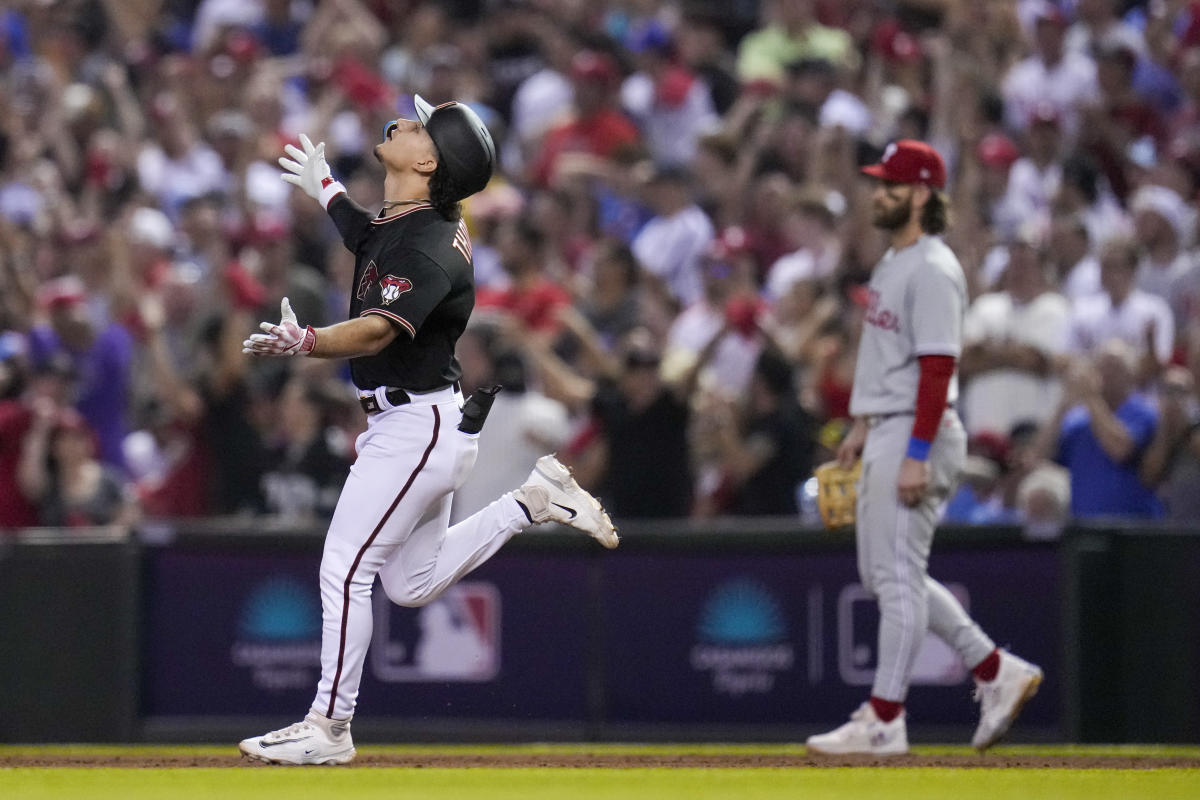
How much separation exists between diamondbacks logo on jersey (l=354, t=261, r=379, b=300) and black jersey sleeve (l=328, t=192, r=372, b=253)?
0.89 feet

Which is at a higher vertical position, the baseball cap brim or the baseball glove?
the baseball cap brim

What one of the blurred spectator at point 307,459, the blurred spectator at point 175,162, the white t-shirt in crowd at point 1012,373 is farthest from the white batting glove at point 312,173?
the blurred spectator at point 175,162

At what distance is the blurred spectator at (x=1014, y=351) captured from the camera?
33.6 ft

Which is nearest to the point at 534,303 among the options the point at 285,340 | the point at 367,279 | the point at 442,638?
the point at 442,638

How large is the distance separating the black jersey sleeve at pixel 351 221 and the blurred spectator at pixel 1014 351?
4.23 metres

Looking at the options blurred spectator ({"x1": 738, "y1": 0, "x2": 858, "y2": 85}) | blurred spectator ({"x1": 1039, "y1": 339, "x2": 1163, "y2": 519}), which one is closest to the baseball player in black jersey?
blurred spectator ({"x1": 1039, "y1": 339, "x2": 1163, "y2": 519})

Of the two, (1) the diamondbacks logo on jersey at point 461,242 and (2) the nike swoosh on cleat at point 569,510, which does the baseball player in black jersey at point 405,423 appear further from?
(2) the nike swoosh on cleat at point 569,510

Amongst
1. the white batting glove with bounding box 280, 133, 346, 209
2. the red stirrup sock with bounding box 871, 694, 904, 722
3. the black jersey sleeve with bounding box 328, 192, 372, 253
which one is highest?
the white batting glove with bounding box 280, 133, 346, 209

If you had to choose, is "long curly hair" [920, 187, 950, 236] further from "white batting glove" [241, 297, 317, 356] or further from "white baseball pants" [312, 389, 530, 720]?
"white batting glove" [241, 297, 317, 356]

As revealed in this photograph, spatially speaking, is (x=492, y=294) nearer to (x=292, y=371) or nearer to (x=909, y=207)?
(x=292, y=371)

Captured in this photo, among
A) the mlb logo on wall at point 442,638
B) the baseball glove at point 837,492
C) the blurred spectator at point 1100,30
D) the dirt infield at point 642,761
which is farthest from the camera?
the blurred spectator at point 1100,30

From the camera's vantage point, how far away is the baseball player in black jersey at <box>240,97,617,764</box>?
6.67m

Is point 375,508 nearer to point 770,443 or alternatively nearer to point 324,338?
point 324,338

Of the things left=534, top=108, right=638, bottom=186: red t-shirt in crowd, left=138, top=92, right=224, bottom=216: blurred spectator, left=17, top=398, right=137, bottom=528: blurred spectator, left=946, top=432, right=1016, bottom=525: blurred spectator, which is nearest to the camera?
left=946, top=432, right=1016, bottom=525: blurred spectator
